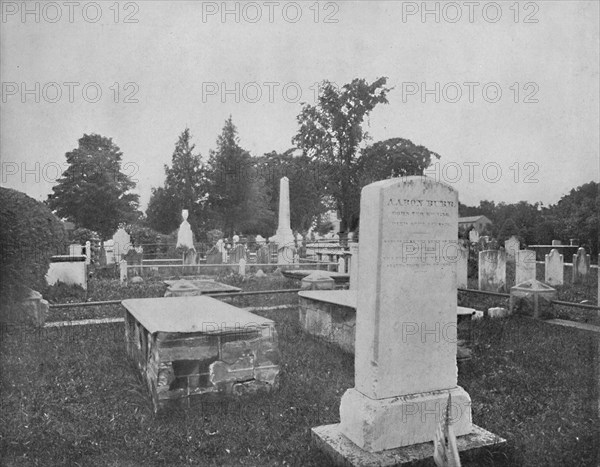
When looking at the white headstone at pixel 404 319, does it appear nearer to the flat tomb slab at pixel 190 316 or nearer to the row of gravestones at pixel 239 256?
the flat tomb slab at pixel 190 316

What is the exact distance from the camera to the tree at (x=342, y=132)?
3438 centimetres

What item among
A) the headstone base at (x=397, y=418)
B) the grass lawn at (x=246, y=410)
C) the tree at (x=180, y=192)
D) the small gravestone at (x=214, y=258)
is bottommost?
the grass lawn at (x=246, y=410)

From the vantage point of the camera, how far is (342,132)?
3478 centimetres

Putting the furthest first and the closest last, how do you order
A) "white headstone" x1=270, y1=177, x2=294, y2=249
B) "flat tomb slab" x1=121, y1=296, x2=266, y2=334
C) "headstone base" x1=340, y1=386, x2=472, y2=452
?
"white headstone" x1=270, y1=177, x2=294, y2=249, "flat tomb slab" x1=121, y1=296, x2=266, y2=334, "headstone base" x1=340, y1=386, x2=472, y2=452

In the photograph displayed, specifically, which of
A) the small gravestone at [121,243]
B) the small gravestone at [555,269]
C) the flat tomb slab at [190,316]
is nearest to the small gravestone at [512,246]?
the small gravestone at [555,269]

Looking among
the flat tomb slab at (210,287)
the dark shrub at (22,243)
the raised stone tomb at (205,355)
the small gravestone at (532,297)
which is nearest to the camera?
the raised stone tomb at (205,355)

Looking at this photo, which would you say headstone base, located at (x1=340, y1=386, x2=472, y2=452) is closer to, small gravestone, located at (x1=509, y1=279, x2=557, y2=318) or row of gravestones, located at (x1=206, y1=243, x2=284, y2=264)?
small gravestone, located at (x1=509, y1=279, x2=557, y2=318)

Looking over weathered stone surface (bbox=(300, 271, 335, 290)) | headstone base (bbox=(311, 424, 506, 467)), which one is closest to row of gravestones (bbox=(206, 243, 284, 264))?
weathered stone surface (bbox=(300, 271, 335, 290))

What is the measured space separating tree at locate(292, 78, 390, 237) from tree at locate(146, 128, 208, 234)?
1641 centimetres

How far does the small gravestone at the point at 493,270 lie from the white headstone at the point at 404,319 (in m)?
10.3

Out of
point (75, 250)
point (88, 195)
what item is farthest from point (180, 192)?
point (75, 250)

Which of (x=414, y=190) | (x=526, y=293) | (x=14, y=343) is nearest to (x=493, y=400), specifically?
(x=414, y=190)

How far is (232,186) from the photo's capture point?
45.9 metres

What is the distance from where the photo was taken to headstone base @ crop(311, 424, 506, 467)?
3166 millimetres
